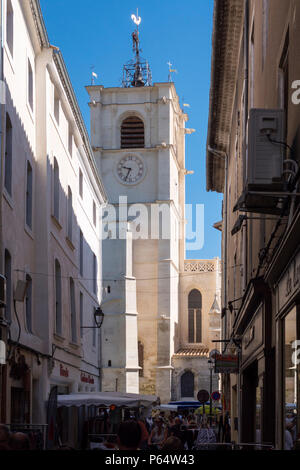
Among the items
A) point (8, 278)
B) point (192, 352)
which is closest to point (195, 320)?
point (192, 352)

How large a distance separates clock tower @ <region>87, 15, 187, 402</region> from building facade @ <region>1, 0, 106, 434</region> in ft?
108

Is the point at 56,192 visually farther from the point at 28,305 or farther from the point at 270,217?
the point at 270,217

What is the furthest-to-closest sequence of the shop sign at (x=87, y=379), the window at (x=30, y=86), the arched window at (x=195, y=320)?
the arched window at (x=195, y=320)
the shop sign at (x=87, y=379)
the window at (x=30, y=86)

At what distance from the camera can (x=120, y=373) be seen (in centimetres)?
6056

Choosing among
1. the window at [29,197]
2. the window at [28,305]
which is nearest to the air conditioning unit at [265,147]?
the window at [28,305]

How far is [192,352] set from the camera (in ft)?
228

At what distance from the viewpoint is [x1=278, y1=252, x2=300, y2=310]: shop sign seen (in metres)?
8.61

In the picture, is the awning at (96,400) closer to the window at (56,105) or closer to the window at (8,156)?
the window at (8,156)

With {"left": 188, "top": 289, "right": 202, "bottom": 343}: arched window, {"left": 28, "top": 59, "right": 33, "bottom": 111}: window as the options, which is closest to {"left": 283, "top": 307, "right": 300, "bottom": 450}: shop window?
{"left": 28, "top": 59, "right": 33, "bottom": 111}: window

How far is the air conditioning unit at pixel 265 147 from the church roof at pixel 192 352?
59.4 metres

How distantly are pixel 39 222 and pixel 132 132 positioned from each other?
49255 mm

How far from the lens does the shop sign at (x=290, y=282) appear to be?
8.61 metres
